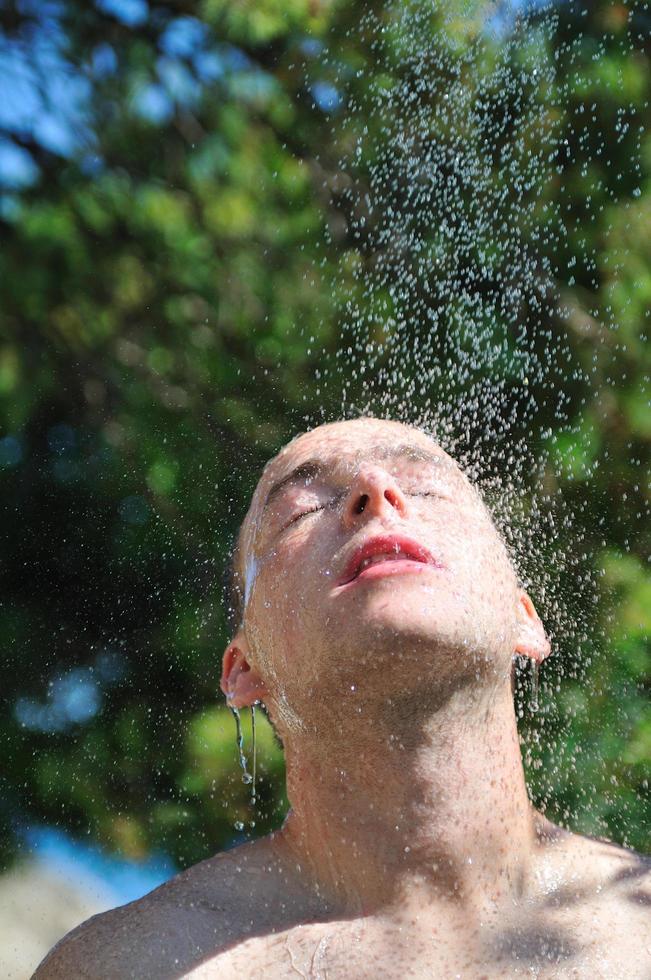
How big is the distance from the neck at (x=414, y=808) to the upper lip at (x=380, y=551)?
10.8 inches

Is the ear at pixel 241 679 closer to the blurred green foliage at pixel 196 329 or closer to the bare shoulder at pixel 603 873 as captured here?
the bare shoulder at pixel 603 873

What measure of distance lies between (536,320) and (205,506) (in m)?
1.42

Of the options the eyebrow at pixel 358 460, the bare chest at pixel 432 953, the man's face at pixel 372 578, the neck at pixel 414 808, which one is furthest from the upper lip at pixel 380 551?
the bare chest at pixel 432 953

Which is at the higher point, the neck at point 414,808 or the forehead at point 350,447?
the forehead at point 350,447

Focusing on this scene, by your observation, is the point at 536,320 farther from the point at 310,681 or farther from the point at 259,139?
the point at 310,681

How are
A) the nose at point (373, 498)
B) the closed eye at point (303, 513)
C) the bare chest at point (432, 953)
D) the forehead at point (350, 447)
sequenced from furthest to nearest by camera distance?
the forehead at point (350, 447), the closed eye at point (303, 513), the nose at point (373, 498), the bare chest at point (432, 953)

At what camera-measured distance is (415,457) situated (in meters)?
2.91

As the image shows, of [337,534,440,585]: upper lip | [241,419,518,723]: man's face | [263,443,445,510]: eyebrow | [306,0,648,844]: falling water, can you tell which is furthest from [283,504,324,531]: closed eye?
[306,0,648,844]: falling water

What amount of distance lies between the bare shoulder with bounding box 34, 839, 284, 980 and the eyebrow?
0.90 meters

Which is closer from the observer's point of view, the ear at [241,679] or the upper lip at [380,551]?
the upper lip at [380,551]

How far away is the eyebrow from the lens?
2889 mm

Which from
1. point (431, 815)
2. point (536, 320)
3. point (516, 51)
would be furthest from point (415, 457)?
point (516, 51)

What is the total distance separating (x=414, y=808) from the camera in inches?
97.5

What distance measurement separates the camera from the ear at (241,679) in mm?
2861
